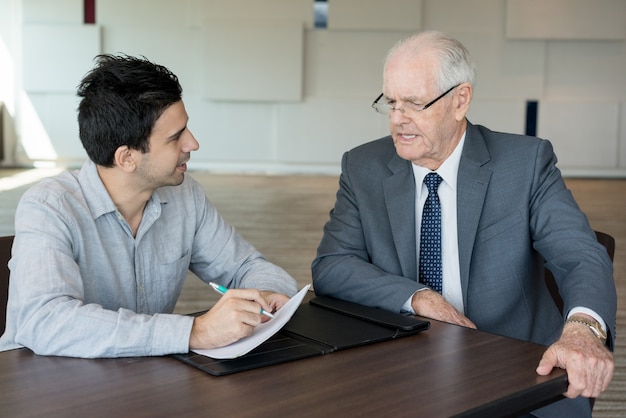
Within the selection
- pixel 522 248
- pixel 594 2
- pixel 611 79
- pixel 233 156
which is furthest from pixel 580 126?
pixel 522 248

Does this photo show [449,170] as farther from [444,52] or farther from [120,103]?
[120,103]

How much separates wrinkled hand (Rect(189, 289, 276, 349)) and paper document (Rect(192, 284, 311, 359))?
15 millimetres

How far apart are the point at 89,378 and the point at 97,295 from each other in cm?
57

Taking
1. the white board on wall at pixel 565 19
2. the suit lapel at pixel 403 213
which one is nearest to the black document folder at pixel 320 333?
the suit lapel at pixel 403 213

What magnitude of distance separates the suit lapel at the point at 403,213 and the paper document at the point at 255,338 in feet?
1.91

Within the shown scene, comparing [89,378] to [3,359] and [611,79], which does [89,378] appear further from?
[611,79]

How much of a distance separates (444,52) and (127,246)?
0.95m

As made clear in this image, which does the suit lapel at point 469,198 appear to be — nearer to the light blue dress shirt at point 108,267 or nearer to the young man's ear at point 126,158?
the light blue dress shirt at point 108,267

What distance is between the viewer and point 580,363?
5.23 ft

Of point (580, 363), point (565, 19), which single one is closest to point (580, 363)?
point (580, 363)

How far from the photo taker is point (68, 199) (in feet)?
6.25

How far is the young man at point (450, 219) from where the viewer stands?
7.02ft

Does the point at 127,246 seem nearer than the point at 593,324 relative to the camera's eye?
No

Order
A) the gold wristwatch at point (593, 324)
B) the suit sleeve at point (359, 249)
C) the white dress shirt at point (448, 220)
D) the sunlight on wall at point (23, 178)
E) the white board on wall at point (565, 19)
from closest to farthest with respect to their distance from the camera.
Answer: the gold wristwatch at point (593, 324), the suit sleeve at point (359, 249), the white dress shirt at point (448, 220), the sunlight on wall at point (23, 178), the white board on wall at point (565, 19)
